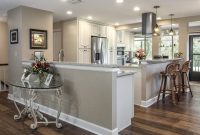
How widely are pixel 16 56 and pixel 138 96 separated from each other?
3.25m

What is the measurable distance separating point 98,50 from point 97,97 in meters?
4.22

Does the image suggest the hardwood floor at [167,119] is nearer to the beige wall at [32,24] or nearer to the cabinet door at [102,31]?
the beige wall at [32,24]

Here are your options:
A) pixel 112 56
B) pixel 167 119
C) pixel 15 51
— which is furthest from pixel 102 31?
pixel 167 119

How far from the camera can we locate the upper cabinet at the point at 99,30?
22.5ft

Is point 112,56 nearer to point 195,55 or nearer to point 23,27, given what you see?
point 195,55

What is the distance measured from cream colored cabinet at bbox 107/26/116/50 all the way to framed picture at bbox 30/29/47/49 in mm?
3146

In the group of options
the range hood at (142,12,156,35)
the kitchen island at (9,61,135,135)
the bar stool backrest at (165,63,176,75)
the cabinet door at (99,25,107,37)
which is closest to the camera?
the kitchen island at (9,61,135,135)

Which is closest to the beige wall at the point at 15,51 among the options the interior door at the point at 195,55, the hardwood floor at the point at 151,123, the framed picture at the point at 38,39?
the framed picture at the point at 38,39

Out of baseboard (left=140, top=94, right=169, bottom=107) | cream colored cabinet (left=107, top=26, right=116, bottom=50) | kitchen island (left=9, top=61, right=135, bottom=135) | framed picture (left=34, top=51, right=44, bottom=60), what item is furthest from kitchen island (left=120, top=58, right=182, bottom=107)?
cream colored cabinet (left=107, top=26, right=116, bottom=50)

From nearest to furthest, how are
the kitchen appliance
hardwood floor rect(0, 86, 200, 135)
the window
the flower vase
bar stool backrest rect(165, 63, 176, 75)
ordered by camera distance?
hardwood floor rect(0, 86, 200, 135), the flower vase, bar stool backrest rect(165, 63, 176, 75), the kitchen appliance, the window

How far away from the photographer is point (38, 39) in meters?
4.89

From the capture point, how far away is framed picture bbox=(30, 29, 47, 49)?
4781 millimetres

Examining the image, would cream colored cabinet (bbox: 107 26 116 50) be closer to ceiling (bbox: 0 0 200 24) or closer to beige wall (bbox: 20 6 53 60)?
ceiling (bbox: 0 0 200 24)

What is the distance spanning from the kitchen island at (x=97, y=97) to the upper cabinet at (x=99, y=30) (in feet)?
11.9
